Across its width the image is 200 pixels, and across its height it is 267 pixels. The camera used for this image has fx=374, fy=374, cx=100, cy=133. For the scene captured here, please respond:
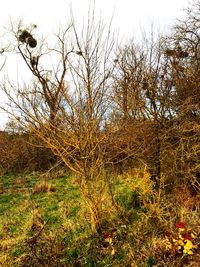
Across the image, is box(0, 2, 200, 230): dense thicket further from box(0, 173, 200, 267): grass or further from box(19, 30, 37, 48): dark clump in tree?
box(19, 30, 37, 48): dark clump in tree

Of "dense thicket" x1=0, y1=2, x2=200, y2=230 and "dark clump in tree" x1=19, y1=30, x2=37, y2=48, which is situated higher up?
"dark clump in tree" x1=19, y1=30, x2=37, y2=48

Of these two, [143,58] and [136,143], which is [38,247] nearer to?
[136,143]

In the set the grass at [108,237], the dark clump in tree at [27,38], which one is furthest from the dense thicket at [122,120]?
the dark clump in tree at [27,38]

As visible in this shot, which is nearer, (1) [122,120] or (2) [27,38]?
(1) [122,120]

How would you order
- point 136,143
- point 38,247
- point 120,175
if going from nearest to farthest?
point 38,247, point 136,143, point 120,175

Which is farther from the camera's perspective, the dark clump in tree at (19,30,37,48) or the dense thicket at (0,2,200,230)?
the dark clump in tree at (19,30,37,48)

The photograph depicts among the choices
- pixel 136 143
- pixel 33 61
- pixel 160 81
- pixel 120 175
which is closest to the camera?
pixel 136 143

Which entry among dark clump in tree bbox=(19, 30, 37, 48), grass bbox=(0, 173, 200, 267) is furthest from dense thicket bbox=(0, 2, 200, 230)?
dark clump in tree bbox=(19, 30, 37, 48)

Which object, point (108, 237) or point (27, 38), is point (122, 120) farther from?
point (27, 38)

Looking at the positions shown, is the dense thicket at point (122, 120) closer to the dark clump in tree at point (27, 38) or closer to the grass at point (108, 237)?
the grass at point (108, 237)

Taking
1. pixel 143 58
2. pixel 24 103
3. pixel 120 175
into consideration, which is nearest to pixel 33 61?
pixel 143 58

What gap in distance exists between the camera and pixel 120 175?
9719 millimetres

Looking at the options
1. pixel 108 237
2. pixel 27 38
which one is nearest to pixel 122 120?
pixel 108 237

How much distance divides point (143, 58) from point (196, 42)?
1.50 metres
